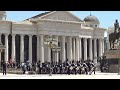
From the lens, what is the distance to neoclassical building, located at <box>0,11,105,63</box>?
226 ft

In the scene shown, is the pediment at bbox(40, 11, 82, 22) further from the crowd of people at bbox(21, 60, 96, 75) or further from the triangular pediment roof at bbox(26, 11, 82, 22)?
the crowd of people at bbox(21, 60, 96, 75)

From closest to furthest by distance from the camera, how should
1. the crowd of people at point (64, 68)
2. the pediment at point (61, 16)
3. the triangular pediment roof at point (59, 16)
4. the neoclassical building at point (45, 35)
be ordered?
the crowd of people at point (64, 68)
the neoclassical building at point (45, 35)
the triangular pediment roof at point (59, 16)
the pediment at point (61, 16)

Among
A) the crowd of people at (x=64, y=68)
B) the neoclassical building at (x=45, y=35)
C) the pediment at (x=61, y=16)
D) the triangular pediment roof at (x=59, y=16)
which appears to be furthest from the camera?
the pediment at (x=61, y=16)

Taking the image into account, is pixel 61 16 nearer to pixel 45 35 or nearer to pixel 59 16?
pixel 59 16

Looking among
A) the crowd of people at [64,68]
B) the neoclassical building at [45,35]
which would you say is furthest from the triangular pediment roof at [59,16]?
the crowd of people at [64,68]

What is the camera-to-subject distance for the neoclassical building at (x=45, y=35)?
2709 inches

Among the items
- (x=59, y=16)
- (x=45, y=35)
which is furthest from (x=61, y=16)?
(x=45, y=35)

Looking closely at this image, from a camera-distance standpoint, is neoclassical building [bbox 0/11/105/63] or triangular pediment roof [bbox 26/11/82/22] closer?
neoclassical building [bbox 0/11/105/63]

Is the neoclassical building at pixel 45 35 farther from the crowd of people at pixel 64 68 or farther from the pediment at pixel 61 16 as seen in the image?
the crowd of people at pixel 64 68

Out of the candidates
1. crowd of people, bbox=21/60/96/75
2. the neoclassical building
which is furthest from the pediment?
crowd of people, bbox=21/60/96/75

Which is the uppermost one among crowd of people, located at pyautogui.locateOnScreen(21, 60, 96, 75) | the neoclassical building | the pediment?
the pediment

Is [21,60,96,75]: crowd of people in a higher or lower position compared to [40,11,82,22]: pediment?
lower
